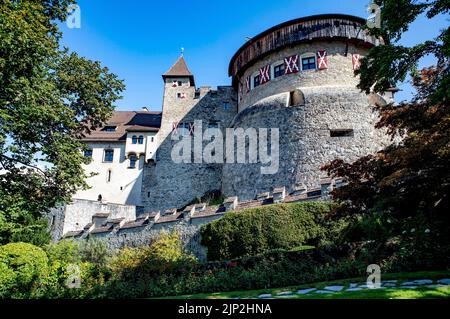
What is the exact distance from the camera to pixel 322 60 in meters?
25.1

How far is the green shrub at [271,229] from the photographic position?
14.4 metres

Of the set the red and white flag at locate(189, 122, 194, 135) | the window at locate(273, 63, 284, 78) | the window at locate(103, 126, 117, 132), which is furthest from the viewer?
the window at locate(103, 126, 117, 132)

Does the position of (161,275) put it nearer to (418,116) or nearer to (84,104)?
(84,104)

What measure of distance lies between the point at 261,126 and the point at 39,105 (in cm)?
1534

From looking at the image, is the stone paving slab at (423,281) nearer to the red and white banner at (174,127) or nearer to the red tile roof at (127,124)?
the red and white banner at (174,127)

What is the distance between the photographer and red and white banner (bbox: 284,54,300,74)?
1008 inches

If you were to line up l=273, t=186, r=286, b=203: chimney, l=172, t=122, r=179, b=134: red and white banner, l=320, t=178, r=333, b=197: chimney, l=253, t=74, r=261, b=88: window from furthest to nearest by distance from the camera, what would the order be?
l=172, t=122, r=179, b=134: red and white banner, l=253, t=74, r=261, b=88: window, l=273, t=186, r=286, b=203: chimney, l=320, t=178, r=333, b=197: chimney

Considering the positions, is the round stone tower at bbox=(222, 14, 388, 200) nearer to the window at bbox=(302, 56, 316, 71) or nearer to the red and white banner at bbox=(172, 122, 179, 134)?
the window at bbox=(302, 56, 316, 71)

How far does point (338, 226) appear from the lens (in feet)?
45.3

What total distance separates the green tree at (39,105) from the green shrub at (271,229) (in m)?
6.65

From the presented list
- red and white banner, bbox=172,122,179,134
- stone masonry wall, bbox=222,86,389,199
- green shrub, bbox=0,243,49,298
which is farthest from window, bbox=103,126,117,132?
green shrub, bbox=0,243,49,298

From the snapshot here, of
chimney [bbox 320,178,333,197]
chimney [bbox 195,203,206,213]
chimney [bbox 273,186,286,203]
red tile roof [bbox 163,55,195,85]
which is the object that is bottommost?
chimney [bbox 195,203,206,213]

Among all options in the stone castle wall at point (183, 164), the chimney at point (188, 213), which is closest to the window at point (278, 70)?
the stone castle wall at point (183, 164)

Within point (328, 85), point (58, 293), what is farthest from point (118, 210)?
point (328, 85)
